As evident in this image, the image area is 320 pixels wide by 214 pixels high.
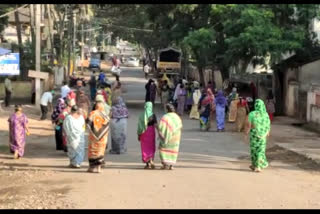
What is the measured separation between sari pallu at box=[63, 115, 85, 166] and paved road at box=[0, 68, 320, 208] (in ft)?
0.93

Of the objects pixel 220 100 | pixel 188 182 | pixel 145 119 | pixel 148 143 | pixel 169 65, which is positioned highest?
pixel 169 65

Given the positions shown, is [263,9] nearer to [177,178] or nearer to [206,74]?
[177,178]

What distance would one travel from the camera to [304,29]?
2489 centimetres

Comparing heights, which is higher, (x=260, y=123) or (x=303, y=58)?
(x=303, y=58)

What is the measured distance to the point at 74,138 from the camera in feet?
41.3

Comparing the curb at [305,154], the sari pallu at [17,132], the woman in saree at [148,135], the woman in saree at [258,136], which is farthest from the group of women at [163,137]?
the curb at [305,154]

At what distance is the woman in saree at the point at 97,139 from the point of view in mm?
11961

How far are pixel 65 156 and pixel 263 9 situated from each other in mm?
12977

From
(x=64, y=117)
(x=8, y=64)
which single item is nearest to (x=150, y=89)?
(x=8, y=64)

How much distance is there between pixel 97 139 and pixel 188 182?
2299 millimetres

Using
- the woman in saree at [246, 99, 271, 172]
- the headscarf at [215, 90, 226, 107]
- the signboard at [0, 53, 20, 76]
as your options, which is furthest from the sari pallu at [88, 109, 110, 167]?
the signboard at [0, 53, 20, 76]

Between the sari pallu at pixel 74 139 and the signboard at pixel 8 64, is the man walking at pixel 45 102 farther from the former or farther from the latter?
the sari pallu at pixel 74 139

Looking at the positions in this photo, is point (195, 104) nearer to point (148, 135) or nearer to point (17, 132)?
point (17, 132)

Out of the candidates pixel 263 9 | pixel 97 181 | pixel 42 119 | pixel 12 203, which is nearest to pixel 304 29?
pixel 263 9
